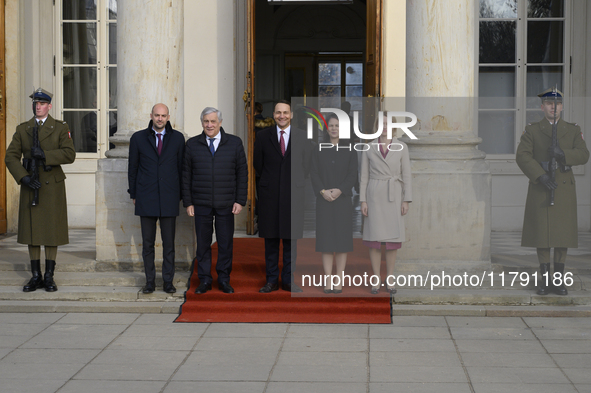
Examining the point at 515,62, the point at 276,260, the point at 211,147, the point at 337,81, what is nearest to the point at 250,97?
the point at 211,147

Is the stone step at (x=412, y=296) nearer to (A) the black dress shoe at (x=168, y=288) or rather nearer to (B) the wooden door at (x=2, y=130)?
(A) the black dress shoe at (x=168, y=288)

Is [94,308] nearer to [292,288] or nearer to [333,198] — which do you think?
[292,288]

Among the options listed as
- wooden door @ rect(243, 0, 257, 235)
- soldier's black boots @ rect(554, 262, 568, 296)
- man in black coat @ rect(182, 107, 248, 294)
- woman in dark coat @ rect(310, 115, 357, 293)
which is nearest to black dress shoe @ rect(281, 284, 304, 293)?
woman in dark coat @ rect(310, 115, 357, 293)

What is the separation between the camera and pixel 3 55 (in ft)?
33.8

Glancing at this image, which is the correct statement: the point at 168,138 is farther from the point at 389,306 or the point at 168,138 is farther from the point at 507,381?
the point at 507,381

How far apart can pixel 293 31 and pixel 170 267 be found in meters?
11.1

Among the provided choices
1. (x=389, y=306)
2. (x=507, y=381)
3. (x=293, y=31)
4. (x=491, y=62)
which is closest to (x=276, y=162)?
(x=389, y=306)

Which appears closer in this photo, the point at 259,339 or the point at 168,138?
the point at 259,339

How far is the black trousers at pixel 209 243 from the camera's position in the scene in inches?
270

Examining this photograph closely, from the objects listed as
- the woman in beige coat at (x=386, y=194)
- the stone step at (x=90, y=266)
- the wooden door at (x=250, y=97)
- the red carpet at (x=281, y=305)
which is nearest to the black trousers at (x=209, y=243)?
the red carpet at (x=281, y=305)

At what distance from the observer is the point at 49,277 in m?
7.19

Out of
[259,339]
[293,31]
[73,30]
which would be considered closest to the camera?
[259,339]

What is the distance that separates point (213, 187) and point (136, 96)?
4.82 feet

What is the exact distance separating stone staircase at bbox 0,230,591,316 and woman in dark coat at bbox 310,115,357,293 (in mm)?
688
